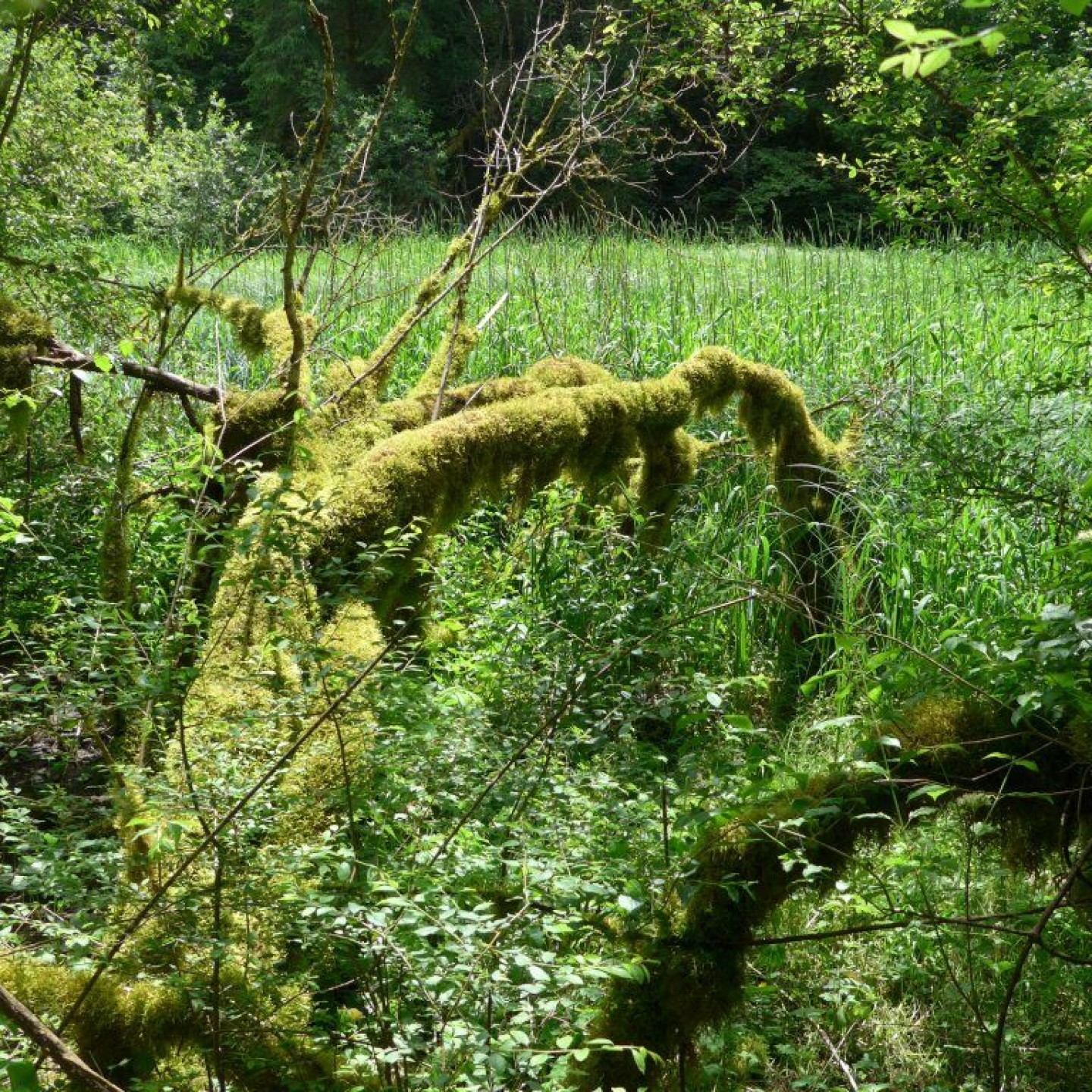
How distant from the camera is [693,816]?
214 centimetres

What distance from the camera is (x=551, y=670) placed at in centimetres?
333

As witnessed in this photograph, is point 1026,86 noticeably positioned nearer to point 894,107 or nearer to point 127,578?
point 894,107

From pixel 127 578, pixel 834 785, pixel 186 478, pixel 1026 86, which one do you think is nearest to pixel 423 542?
pixel 127 578

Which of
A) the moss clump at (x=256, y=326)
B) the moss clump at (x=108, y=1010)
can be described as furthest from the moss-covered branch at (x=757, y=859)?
the moss clump at (x=256, y=326)

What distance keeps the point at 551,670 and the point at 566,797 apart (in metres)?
0.77

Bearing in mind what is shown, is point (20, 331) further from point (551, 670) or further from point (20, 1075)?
point (20, 1075)

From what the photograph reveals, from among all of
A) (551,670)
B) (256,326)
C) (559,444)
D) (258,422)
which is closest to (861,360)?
(559,444)

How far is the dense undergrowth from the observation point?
6.43ft

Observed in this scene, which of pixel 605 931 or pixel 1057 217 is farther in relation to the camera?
pixel 1057 217

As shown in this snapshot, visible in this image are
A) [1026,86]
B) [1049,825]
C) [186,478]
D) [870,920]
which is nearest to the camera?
[186,478]

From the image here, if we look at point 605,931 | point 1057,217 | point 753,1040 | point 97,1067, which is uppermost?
point 1057,217

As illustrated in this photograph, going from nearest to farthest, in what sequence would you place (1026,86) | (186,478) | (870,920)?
1. (186,478)
2. (870,920)
3. (1026,86)

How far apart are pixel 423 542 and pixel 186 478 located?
1.25 metres

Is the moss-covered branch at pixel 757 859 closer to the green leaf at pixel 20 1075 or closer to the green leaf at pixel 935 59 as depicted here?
the green leaf at pixel 20 1075
